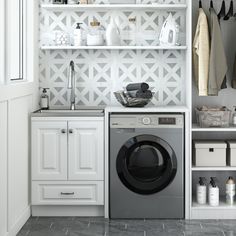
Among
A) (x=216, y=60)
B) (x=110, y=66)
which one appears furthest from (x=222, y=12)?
(x=110, y=66)

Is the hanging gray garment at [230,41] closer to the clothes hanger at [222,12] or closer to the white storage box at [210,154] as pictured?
the clothes hanger at [222,12]

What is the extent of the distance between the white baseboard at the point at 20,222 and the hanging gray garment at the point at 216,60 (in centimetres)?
185

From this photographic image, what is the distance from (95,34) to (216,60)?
1.17m

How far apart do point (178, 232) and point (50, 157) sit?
49.8 inches

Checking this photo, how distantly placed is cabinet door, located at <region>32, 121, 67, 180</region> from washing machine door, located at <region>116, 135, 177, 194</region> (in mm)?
491

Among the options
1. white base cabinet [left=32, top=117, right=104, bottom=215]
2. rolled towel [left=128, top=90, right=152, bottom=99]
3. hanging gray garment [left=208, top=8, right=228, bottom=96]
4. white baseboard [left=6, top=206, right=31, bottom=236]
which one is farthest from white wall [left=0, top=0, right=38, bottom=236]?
hanging gray garment [left=208, top=8, right=228, bottom=96]

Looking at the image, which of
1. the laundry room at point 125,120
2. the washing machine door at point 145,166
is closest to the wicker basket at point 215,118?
the laundry room at point 125,120

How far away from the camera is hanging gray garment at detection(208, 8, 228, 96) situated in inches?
193

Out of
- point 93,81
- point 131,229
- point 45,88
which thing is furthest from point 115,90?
point 131,229

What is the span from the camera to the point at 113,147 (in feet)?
16.0

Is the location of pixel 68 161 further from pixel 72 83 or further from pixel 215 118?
pixel 215 118

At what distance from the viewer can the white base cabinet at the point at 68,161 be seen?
4.90 m

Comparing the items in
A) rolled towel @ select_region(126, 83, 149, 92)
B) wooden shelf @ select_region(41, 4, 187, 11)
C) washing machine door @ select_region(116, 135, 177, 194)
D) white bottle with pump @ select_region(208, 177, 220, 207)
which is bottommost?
white bottle with pump @ select_region(208, 177, 220, 207)

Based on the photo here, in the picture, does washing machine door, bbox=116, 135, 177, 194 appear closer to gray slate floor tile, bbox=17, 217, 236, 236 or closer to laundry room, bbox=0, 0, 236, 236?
laundry room, bbox=0, 0, 236, 236
